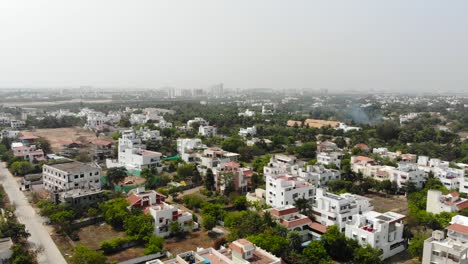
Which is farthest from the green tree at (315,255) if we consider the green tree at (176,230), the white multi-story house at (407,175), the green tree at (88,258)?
the white multi-story house at (407,175)

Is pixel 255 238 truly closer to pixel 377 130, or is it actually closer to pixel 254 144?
pixel 254 144

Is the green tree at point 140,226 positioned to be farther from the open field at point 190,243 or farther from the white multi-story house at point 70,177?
the white multi-story house at point 70,177

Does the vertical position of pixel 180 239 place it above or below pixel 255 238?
below

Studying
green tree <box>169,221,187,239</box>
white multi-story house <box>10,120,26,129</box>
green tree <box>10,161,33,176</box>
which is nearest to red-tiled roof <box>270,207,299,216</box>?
green tree <box>169,221,187,239</box>

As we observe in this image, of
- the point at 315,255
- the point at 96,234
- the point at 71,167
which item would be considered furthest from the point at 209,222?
the point at 71,167

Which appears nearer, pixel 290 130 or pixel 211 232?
pixel 211 232

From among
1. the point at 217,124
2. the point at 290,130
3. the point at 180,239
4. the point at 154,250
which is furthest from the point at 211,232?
the point at 217,124
